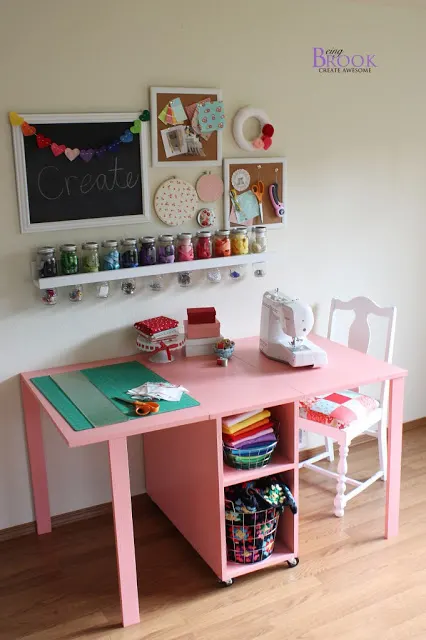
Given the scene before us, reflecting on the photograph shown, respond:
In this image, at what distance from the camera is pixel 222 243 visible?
3115 mm

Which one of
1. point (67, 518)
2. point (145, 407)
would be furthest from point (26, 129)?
point (67, 518)

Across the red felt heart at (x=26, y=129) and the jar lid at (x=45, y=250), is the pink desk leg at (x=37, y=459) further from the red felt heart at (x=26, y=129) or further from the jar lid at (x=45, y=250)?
the red felt heart at (x=26, y=129)

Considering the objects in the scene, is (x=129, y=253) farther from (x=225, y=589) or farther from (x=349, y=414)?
(x=225, y=589)

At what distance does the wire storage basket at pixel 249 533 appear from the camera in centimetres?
265

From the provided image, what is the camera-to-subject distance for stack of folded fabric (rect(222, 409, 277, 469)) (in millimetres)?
2596

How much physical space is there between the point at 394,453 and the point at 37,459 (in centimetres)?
145

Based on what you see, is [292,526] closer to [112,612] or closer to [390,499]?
[390,499]

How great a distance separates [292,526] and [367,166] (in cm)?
176

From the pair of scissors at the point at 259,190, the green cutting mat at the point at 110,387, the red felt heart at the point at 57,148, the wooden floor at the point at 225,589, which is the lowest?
the wooden floor at the point at 225,589

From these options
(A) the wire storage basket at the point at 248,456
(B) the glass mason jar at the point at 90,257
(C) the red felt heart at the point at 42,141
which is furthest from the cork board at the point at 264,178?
(A) the wire storage basket at the point at 248,456

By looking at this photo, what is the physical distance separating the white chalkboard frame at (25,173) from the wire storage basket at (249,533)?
1201mm

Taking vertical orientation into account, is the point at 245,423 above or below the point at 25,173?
below

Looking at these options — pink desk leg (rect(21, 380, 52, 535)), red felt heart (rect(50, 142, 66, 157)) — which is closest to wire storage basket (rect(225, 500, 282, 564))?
pink desk leg (rect(21, 380, 52, 535))

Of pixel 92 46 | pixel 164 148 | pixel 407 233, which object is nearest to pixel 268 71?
pixel 164 148
